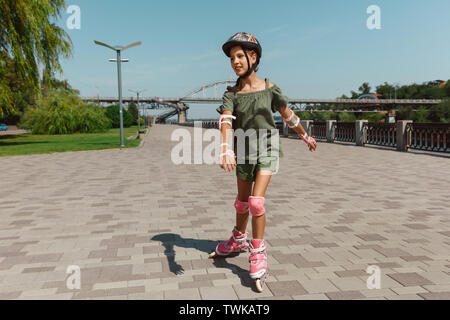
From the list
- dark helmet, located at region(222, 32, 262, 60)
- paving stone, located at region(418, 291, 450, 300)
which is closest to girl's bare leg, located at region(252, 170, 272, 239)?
dark helmet, located at region(222, 32, 262, 60)

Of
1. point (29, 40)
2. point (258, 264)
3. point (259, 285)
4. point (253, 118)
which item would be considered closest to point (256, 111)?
point (253, 118)

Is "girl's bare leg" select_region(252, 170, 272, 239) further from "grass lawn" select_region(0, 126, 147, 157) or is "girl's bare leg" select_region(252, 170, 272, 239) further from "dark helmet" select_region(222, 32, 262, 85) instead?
"grass lawn" select_region(0, 126, 147, 157)

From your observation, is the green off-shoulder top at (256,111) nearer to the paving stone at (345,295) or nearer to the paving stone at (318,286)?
the paving stone at (318,286)

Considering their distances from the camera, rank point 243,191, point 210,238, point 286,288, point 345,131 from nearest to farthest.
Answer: point 286,288 → point 243,191 → point 210,238 → point 345,131

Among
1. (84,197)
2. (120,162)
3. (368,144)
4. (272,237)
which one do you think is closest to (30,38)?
(120,162)

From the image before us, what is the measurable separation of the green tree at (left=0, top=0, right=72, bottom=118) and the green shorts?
18.1m

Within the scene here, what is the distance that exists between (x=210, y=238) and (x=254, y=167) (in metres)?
1.42

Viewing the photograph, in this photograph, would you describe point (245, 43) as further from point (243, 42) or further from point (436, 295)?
Result: point (436, 295)

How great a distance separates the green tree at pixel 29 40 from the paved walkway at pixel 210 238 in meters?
11.6

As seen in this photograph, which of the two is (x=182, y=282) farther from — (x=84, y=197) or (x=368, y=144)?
(x=368, y=144)

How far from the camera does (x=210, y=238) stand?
439cm

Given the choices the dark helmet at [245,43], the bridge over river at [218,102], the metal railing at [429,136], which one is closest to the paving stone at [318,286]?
the dark helmet at [245,43]

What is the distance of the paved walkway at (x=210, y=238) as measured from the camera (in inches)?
120
